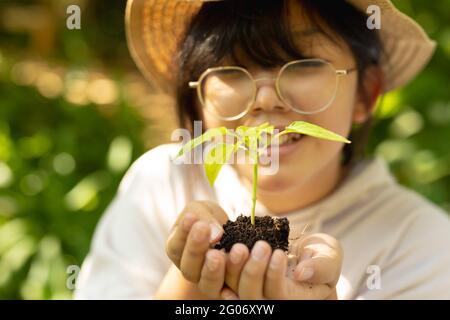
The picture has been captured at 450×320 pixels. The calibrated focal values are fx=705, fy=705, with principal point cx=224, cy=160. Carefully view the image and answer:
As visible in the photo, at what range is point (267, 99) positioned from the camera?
1.01 m

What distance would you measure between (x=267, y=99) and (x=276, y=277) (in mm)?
307

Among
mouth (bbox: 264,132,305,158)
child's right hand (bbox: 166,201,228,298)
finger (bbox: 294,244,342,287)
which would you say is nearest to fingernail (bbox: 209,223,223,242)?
child's right hand (bbox: 166,201,228,298)

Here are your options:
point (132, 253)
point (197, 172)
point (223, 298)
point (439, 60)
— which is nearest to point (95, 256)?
point (132, 253)

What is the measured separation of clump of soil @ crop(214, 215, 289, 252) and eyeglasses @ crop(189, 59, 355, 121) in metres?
0.25

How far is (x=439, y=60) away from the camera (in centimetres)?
221

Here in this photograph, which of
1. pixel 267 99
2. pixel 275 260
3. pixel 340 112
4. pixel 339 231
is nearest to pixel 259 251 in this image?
pixel 275 260

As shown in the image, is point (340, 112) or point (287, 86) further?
point (340, 112)

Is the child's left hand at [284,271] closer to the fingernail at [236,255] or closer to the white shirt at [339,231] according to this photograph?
the fingernail at [236,255]

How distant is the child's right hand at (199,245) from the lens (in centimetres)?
80

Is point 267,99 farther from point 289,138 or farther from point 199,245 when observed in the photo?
point 199,245

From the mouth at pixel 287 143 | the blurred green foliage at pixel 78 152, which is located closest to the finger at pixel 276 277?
the mouth at pixel 287 143

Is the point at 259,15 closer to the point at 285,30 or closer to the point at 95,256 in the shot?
the point at 285,30
